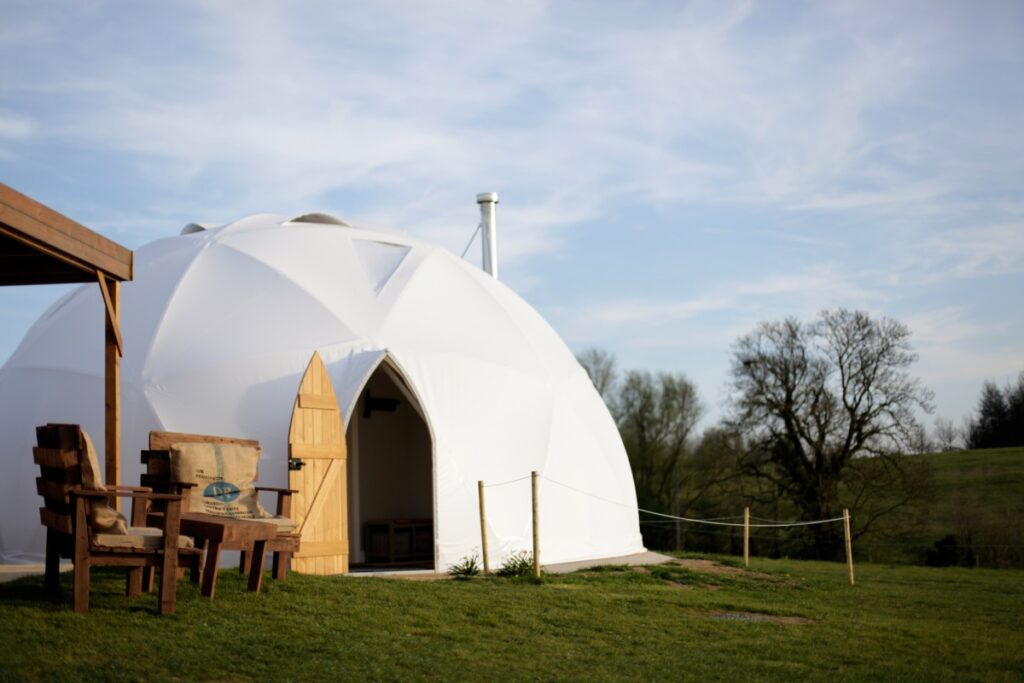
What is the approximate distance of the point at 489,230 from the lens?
753 inches

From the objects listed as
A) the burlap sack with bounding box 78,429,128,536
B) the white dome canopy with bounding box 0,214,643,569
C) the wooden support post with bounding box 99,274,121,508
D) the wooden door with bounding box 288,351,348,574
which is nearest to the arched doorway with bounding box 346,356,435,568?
the white dome canopy with bounding box 0,214,643,569

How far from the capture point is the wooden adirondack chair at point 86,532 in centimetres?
692

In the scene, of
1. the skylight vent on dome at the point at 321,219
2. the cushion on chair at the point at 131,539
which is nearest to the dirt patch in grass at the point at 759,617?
Answer: the cushion on chair at the point at 131,539

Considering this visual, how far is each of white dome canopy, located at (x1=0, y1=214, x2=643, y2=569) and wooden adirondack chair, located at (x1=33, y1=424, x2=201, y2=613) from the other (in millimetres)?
5116

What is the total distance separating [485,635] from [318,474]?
4.63 m

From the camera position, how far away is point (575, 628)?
8.38m

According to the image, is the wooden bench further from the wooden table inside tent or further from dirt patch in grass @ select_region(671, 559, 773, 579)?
dirt patch in grass @ select_region(671, 559, 773, 579)

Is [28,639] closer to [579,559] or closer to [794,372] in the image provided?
[579,559]

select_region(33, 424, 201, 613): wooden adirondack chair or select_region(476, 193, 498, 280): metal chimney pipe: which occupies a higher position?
select_region(476, 193, 498, 280): metal chimney pipe

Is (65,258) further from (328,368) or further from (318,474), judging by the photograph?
(328,368)

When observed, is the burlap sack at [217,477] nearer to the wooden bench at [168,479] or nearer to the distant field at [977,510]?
the wooden bench at [168,479]

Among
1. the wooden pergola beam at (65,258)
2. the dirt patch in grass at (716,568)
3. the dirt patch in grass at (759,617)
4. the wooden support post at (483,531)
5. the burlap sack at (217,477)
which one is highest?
the wooden pergola beam at (65,258)

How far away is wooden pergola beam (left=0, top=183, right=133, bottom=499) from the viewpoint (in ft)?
24.9

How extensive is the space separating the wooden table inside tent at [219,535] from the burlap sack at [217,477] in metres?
0.73
